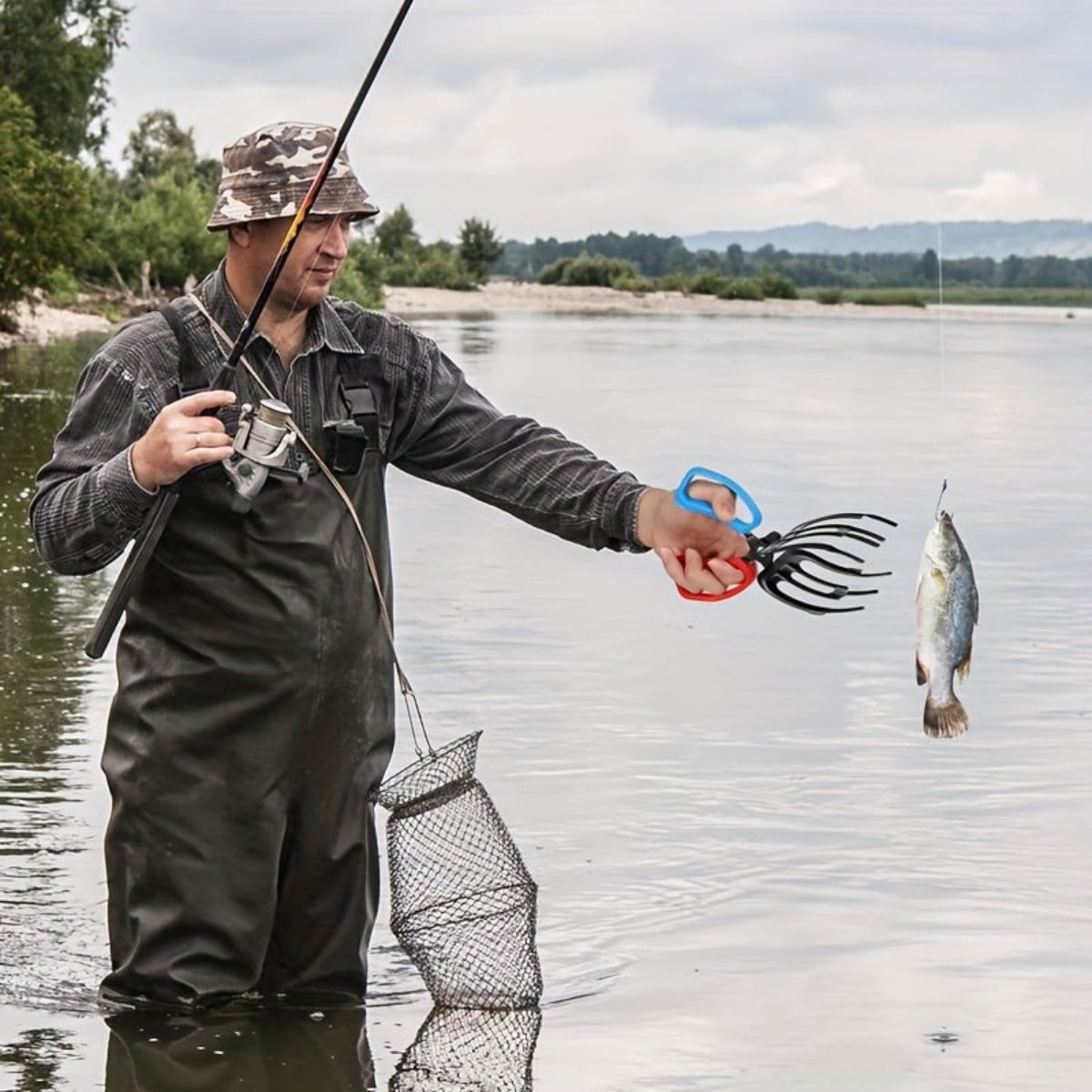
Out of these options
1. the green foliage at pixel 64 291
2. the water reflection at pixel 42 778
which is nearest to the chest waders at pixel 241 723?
the water reflection at pixel 42 778

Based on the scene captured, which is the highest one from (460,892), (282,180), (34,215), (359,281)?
(34,215)

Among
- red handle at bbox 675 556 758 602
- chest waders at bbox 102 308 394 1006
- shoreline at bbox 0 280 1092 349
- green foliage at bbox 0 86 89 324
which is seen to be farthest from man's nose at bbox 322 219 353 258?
shoreline at bbox 0 280 1092 349

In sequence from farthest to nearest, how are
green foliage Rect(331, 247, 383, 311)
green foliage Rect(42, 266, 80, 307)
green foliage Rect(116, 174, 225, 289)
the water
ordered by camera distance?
1. green foliage Rect(116, 174, 225, 289)
2. green foliage Rect(331, 247, 383, 311)
3. green foliage Rect(42, 266, 80, 307)
4. the water

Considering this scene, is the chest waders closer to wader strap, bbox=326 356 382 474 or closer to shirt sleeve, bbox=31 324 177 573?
wader strap, bbox=326 356 382 474

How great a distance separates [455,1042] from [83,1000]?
932 mm

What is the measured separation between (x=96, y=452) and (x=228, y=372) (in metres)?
0.32

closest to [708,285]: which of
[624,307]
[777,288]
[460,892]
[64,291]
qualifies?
[777,288]

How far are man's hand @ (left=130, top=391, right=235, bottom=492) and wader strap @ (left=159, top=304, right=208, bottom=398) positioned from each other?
430mm

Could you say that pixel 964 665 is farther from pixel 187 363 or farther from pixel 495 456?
pixel 187 363

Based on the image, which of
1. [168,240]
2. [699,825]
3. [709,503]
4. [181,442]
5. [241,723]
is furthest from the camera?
[168,240]

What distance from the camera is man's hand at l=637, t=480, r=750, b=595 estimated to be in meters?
4.79

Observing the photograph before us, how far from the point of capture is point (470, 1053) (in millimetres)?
5371

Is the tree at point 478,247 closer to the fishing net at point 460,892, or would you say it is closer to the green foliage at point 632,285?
the green foliage at point 632,285

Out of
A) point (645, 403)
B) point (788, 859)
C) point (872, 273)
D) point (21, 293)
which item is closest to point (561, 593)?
point (788, 859)
